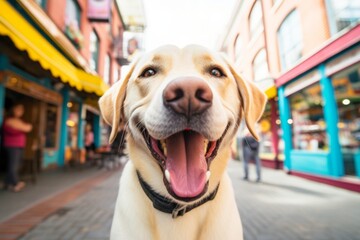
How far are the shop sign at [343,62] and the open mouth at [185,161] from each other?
2.29ft

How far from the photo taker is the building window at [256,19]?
1.09 m

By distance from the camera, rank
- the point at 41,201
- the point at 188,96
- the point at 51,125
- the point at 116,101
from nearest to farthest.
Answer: the point at 188,96, the point at 116,101, the point at 41,201, the point at 51,125

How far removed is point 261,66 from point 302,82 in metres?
0.23

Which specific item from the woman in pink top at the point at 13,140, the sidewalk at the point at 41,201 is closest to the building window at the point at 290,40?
the sidewalk at the point at 41,201

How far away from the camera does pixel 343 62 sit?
1.11 meters

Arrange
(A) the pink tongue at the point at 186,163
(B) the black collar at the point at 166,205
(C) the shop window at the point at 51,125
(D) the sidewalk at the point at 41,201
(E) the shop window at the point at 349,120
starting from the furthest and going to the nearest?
(C) the shop window at the point at 51,125, (E) the shop window at the point at 349,120, (D) the sidewalk at the point at 41,201, (B) the black collar at the point at 166,205, (A) the pink tongue at the point at 186,163

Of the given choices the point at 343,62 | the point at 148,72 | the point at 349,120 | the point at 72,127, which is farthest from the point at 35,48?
the point at 349,120

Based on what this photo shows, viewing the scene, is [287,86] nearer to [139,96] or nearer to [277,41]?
[277,41]

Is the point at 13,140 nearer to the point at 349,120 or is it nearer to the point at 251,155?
the point at 251,155

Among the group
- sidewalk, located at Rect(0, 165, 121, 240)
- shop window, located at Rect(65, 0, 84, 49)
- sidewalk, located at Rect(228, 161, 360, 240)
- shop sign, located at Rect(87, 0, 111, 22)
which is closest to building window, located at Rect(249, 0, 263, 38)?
sidewalk, located at Rect(228, 161, 360, 240)

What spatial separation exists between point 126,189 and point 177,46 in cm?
98

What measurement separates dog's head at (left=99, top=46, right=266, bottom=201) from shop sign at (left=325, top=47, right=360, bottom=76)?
0.40 metres

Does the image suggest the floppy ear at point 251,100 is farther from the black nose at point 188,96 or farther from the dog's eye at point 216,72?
the black nose at point 188,96

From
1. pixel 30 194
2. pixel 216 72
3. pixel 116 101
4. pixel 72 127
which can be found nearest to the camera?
pixel 116 101
